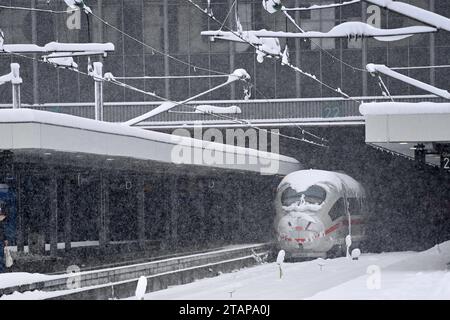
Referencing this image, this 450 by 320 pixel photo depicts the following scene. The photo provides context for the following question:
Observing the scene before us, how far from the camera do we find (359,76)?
4825 cm

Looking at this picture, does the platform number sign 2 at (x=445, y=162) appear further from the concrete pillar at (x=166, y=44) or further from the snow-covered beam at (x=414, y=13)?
the concrete pillar at (x=166, y=44)

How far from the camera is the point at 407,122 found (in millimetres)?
21891

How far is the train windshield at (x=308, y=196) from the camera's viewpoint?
110ft

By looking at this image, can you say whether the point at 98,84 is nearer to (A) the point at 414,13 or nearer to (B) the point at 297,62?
(A) the point at 414,13

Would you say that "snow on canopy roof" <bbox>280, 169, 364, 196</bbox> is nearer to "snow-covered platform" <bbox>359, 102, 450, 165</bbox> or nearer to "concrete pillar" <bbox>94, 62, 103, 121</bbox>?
"concrete pillar" <bbox>94, 62, 103, 121</bbox>

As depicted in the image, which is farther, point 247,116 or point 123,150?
point 247,116

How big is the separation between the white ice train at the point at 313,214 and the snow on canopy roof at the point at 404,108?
→ 11116mm

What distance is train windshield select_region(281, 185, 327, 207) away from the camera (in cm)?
3366

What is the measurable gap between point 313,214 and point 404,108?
456 inches

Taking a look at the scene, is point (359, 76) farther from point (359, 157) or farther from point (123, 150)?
point (123, 150)

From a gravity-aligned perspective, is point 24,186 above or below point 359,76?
below

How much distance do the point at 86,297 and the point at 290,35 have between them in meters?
6.03

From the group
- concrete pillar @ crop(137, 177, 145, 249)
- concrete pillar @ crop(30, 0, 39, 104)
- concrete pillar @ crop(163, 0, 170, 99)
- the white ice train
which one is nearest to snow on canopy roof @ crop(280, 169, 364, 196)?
the white ice train
